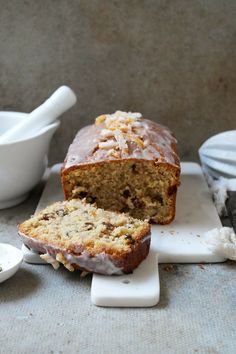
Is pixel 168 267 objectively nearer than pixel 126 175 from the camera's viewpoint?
Yes

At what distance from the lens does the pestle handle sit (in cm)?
235

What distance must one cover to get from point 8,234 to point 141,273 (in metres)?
0.56

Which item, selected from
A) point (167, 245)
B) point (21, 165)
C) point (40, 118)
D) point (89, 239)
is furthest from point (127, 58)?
point (89, 239)

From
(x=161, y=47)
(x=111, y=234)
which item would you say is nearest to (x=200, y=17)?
(x=161, y=47)

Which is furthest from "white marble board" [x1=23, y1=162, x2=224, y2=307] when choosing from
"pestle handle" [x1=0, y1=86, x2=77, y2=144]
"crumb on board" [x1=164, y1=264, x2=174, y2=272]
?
"pestle handle" [x1=0, y1=86, x2=77, y2=144]

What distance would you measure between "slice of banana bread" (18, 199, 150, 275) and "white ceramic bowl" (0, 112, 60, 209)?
0.32 m

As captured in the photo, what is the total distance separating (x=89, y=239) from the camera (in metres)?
1.83

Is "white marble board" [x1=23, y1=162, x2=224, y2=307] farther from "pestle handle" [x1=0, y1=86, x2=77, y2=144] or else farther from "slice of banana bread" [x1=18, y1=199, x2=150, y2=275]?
"pestle handle" [x1=0, y1=86, x2=77, y2=144]

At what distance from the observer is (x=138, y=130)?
2340mm

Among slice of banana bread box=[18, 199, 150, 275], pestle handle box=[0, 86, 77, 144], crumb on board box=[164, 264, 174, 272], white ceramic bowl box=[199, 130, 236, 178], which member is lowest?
crumb on board box=[164, 264, 174, 272]

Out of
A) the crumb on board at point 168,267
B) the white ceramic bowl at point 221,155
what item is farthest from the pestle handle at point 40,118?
the crumb on board at point 168,267

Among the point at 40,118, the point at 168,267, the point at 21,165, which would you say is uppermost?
the point at 40,118

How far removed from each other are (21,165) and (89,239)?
599 mm

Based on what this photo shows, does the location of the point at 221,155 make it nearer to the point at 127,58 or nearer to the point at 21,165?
the point at 127,58
